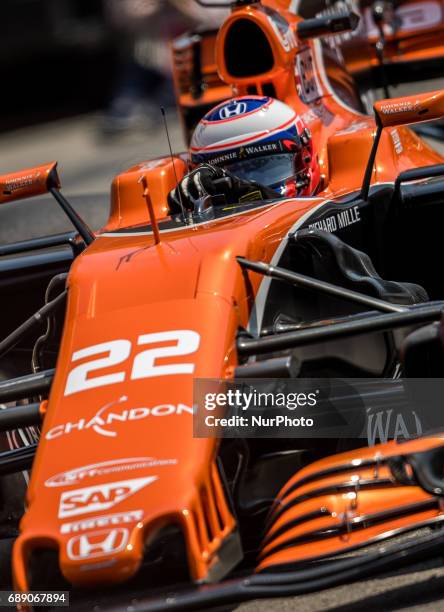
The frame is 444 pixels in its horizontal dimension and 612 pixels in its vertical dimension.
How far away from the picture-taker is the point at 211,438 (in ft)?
11.1

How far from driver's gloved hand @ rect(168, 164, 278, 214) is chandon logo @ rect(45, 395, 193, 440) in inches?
57.6

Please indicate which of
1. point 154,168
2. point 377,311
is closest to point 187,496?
point 377,311

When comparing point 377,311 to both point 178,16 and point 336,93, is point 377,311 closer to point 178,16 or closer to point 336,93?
point 336,93

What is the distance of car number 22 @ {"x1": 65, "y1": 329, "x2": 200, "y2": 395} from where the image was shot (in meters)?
3.51

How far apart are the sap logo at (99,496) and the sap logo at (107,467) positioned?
0.15 feet

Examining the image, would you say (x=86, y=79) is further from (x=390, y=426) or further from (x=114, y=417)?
(x=114, y=417)

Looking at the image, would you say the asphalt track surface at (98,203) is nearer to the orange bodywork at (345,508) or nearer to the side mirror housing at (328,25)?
the orange bodywork at (345,508)

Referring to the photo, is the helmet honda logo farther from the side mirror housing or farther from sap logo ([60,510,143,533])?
sap logo ([60,510,143,533])

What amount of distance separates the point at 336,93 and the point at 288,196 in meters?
1.56

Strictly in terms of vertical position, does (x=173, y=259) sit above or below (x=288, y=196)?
above

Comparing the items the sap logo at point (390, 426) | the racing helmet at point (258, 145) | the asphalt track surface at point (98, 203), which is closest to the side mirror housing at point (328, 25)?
the racing helmet at point (258, 145)

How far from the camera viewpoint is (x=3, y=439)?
4.54 m

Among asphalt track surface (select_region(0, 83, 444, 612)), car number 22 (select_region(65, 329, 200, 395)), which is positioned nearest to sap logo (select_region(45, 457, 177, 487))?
car number 22 (select_region(65, 329, 200, 395))

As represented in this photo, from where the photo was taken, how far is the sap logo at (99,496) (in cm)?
318
